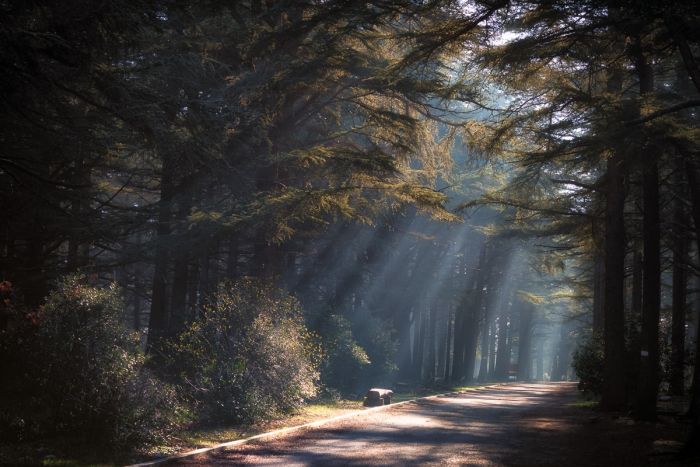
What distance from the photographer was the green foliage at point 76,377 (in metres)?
10.1

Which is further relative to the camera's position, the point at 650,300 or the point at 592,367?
the point at 592,367

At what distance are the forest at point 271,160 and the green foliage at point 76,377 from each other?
0.11 ft

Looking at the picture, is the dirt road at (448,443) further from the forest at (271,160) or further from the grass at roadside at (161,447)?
the forest at (271,160)

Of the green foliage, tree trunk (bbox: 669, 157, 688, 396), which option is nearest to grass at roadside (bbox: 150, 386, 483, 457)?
the green foliage

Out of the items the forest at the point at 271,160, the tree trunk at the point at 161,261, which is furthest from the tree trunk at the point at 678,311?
the tree trunk at the point at 161,261

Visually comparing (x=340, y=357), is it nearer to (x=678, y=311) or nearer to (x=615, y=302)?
(x=615, y=302)

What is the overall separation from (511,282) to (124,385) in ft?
Answer: 137

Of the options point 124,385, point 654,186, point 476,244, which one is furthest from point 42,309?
point 476,244

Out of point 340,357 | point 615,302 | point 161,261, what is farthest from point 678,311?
point 161,261

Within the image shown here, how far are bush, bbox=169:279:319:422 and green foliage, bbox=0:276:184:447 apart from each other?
3.36 metres

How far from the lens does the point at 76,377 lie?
10156 millimetres

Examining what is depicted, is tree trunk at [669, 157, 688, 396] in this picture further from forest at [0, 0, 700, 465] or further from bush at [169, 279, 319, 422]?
bush at [169, 279, 319, 422]

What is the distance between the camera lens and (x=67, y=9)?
8664 millimetres

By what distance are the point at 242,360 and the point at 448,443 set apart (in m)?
4.73
